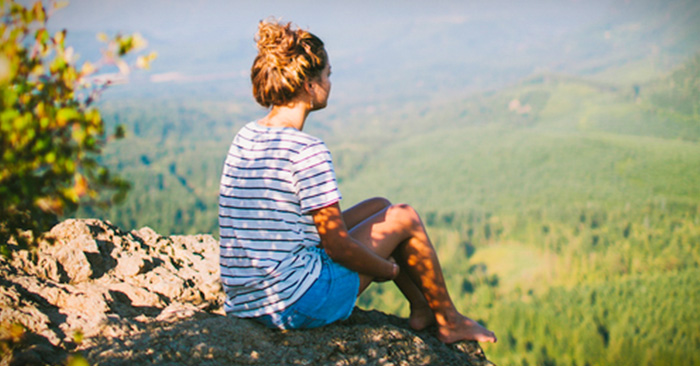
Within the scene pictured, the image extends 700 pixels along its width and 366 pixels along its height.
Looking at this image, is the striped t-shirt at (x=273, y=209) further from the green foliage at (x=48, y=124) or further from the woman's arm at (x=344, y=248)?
the green foliage at (x=48, y=124)

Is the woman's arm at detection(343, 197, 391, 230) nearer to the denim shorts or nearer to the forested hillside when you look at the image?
the denim shorts

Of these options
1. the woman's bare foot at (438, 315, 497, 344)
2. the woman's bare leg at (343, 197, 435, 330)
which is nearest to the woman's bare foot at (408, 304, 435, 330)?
the woman's bare leg at (343, 197, 435, 330)

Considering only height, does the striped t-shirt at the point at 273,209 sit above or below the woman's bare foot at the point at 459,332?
above

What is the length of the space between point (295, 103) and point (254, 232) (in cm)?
79

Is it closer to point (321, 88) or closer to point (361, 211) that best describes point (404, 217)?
point (361, 211)

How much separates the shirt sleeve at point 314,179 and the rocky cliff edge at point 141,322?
3.46ft

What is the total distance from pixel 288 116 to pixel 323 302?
3.77 feet

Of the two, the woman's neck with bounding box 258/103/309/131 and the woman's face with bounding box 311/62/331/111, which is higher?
the woman's face with bounding box 311/62/331/111

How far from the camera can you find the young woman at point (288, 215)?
2557 mm

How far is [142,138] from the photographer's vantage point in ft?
516

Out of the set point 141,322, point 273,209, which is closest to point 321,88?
point 273,209

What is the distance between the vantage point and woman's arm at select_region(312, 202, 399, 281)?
2582 millimetres

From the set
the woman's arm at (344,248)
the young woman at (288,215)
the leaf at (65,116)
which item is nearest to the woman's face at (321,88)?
the young woman at (288,215)

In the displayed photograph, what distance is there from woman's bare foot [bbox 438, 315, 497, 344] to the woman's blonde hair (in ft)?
6.97
